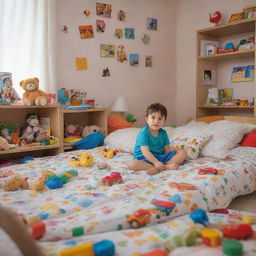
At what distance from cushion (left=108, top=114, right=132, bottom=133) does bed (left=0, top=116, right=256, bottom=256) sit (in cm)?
70

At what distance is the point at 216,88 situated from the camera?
357 centimetres

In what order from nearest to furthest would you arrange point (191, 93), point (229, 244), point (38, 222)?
point (229, 244), point (38, 222), point (191, 93)

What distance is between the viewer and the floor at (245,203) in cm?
184

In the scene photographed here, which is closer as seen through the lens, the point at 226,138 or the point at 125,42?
the point at 226,138

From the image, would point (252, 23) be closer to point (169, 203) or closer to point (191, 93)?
point (191, 93)

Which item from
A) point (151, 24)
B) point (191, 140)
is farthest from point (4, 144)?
point (151, 24)

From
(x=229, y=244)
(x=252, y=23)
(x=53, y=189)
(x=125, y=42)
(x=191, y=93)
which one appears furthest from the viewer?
(x=191, y=93)

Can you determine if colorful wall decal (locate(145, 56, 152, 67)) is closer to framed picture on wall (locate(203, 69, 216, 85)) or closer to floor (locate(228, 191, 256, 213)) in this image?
framed picture on wall (locate(203, 69, 216, 85))

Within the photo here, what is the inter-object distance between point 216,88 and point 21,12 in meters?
2.23

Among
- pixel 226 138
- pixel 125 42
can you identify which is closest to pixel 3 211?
pixel 226 138

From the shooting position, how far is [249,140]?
2.51m

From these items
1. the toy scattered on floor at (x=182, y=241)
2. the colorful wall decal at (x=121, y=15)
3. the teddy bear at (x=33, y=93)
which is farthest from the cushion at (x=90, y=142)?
Answer: the toy scattered on floor at (x=182, y=241)

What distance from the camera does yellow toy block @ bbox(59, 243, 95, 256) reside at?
0.93 meters

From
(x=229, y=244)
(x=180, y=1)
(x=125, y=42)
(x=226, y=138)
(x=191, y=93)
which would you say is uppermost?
(x=180, y=1)
